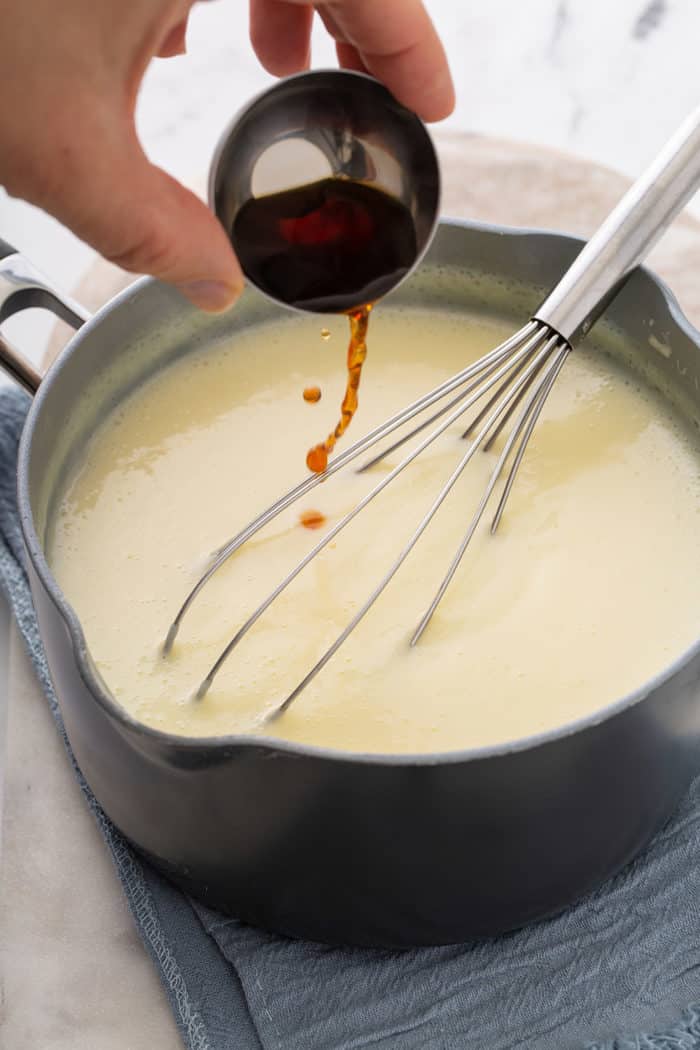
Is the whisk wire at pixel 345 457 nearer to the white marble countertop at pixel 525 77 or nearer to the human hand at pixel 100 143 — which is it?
the human hand at pixel 100 143

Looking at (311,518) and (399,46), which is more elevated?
(399,46)

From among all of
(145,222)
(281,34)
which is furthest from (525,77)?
(145,222)

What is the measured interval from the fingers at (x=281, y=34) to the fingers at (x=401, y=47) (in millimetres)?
73

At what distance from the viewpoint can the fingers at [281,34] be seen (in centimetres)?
101

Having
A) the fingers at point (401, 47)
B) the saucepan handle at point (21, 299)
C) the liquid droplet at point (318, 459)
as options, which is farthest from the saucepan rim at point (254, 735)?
the fingers at point (401, 47)

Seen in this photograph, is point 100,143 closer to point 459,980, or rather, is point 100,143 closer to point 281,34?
point 281,34

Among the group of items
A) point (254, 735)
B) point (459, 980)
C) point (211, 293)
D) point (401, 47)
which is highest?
point (401, 47)

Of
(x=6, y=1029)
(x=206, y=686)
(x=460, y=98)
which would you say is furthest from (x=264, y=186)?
(x=460, y=98)

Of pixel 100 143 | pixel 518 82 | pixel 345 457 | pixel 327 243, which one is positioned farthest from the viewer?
pixel 518 82

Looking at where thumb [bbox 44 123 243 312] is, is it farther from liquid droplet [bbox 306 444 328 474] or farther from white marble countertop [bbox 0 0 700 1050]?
white marble countertop [bbox 0 0 700 1050]

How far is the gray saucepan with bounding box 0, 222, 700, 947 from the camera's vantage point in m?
0.72

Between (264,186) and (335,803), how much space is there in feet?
1.26

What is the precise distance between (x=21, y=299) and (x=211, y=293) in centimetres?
29

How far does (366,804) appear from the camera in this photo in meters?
0.73
